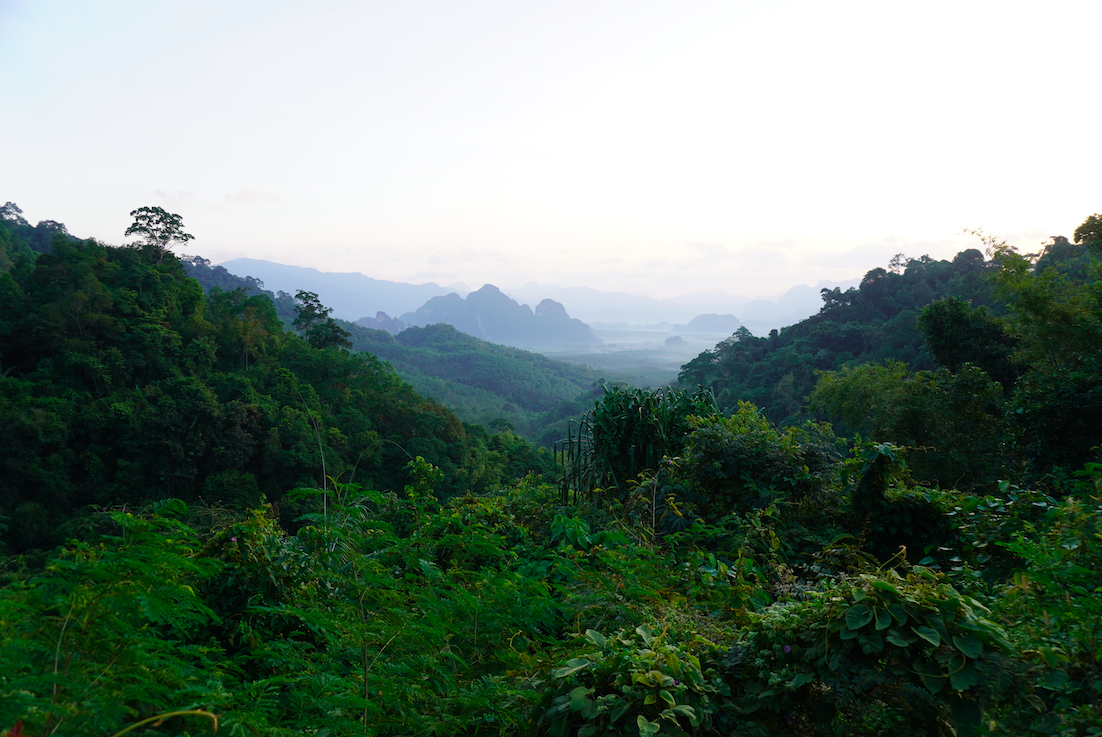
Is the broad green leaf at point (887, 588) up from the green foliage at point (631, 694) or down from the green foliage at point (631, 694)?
up

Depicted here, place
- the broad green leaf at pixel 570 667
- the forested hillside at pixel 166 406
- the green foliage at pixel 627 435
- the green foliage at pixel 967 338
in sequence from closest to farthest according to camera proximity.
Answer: the broad green leaf at pixel 570 667
the green foliage at pixel 627 435
the green foliage at pixel 967 338
the forested hillside at pixel 166 406

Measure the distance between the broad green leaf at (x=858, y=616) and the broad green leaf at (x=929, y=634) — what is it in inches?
4.3

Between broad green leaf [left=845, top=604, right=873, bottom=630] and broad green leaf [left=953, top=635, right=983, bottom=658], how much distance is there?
0.19m

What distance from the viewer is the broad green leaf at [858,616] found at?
147 centimetres

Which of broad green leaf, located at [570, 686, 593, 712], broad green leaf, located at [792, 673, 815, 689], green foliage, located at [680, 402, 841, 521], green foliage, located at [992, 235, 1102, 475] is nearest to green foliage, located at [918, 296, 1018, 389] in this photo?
green foliage, located at [992, 235, 1102, 475]

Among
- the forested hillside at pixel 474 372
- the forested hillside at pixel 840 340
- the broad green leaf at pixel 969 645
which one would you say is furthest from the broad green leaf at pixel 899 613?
the forested hillside at pixel 474 372

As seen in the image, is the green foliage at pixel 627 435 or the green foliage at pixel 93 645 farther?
the green foliage at pixel 627 435

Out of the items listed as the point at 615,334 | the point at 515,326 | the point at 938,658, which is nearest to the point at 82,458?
the point at 938,658

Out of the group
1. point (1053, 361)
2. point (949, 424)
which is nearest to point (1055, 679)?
point (1053, 361)

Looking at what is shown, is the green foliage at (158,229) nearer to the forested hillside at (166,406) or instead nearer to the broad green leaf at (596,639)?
the forested hillside at (166,406)

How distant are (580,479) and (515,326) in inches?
6036

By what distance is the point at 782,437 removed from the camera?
13.8 ft

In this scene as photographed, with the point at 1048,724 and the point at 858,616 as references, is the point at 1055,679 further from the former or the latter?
the point at 858,616

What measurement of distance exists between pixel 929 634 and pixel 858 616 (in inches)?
6.5
